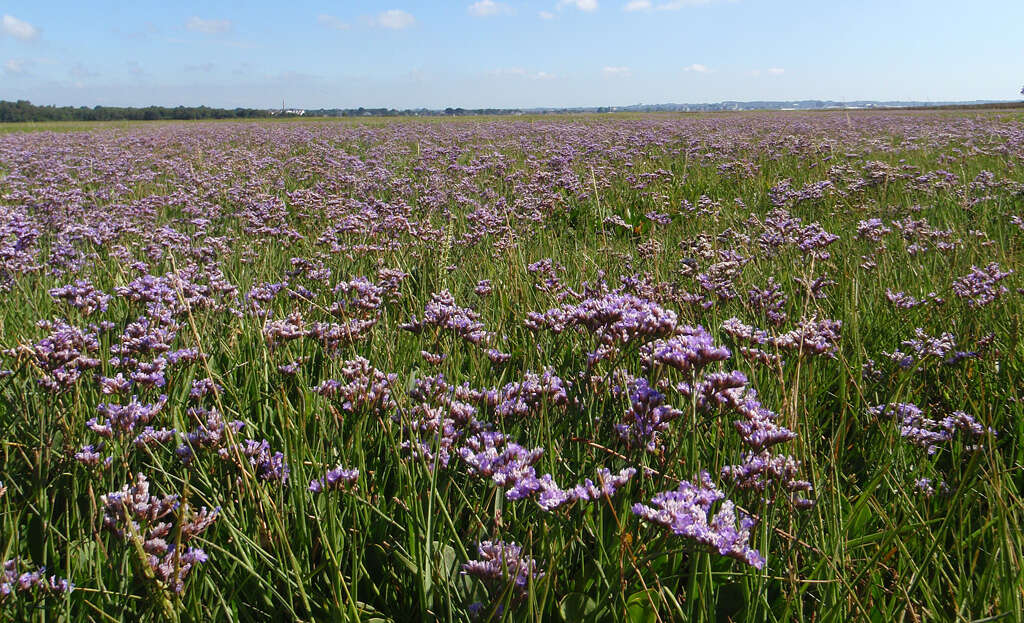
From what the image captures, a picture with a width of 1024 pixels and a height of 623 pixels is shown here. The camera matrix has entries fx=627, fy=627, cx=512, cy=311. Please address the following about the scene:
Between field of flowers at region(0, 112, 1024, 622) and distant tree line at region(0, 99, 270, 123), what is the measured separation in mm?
57950

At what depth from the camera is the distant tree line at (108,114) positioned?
57.1m

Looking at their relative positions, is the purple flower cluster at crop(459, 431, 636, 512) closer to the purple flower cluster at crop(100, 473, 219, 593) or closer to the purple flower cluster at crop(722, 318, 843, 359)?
the purple flower cluster at crop(100, 473, 219, 593)

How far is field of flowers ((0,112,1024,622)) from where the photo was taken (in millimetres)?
1501

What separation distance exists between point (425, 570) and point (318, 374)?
1.72 metres

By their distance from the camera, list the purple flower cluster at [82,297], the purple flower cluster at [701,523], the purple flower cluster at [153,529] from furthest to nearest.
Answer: the purple flower cluster at [82,297] < the purple flower cluster at [153,529] < the purple flower cluster at [701,523]

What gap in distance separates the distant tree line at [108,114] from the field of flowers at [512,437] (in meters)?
57.9

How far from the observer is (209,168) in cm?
1045

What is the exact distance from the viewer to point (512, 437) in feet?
6.72

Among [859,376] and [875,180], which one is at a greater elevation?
[875,180]

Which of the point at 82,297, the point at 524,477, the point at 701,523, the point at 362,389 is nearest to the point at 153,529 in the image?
the point at 362,389

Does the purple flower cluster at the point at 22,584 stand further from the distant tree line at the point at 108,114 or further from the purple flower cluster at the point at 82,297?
the distant tree line at the point at 108,114

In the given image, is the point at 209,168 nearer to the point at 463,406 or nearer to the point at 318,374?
the point at 318,374

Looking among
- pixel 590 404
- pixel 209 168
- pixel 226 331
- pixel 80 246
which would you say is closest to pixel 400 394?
pixel 590 404

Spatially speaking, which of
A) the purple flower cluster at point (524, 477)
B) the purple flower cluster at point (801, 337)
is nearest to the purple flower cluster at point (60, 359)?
the purple flower cluster at point (524, 477)
